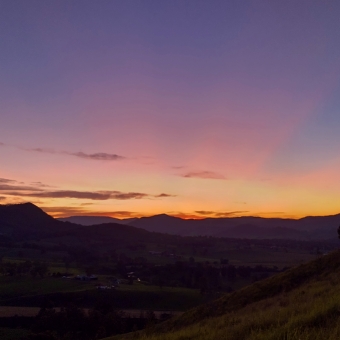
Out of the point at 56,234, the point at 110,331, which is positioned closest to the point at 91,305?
the point at 110,331

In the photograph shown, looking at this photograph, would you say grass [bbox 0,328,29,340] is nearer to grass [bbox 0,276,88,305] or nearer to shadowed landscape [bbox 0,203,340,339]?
shadowed landscape [bbox 0,203,340,339]

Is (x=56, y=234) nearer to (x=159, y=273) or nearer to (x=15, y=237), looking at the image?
(x=15, y=237)

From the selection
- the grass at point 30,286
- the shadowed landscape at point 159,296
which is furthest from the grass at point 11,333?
the grass at point 30,286

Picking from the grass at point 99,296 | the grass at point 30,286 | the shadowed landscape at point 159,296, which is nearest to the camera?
the shadowed landscape at point 159,296

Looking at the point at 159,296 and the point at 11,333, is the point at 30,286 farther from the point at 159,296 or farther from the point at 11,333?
the point at 11,333

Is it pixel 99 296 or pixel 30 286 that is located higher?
pixel 99 296

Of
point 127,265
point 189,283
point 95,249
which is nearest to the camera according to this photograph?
point 189,283

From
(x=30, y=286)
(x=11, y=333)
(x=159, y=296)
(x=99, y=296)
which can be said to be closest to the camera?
(x=11, y=333)

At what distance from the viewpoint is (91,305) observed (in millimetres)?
65125

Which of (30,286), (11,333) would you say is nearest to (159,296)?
(30,286)

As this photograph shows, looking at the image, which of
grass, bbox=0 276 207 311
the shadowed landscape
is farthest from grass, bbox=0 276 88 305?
the shadowed landscape

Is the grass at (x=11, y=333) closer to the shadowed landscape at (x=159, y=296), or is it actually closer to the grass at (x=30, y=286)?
the shadowed landscape at (x=159, y=296)

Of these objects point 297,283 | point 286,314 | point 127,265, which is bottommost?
point 127,265

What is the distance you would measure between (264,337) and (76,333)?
3978 centimetres
